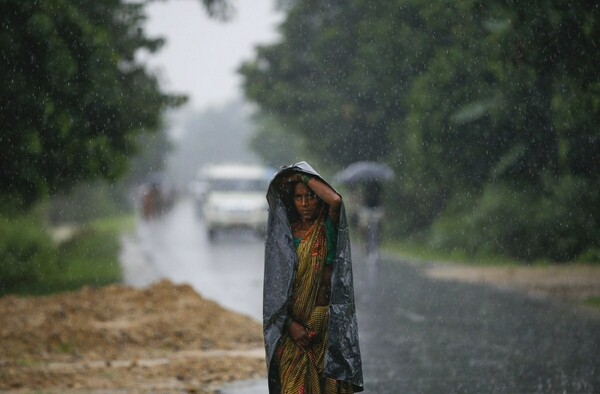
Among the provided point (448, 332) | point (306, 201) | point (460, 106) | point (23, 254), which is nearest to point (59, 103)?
point (23, 254)

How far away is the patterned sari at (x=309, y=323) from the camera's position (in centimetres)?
512

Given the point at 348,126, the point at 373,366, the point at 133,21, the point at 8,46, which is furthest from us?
the point at 348,126

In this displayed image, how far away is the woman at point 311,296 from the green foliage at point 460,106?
9057mm

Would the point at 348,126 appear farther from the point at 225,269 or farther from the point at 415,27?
the point at 225,269

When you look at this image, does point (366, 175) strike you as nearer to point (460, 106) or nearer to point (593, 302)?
point (460, 106)

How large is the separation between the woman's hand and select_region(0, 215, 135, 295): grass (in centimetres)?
1096

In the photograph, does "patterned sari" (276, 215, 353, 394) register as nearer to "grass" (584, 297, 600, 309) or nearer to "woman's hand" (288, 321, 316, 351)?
"woman's hand" (288, 321, 316, 351)

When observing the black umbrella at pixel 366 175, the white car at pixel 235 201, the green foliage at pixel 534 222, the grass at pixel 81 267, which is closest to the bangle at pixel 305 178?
the grass at pixel 81 267

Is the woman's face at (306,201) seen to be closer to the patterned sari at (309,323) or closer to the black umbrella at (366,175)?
the patterned sari at (309,323)

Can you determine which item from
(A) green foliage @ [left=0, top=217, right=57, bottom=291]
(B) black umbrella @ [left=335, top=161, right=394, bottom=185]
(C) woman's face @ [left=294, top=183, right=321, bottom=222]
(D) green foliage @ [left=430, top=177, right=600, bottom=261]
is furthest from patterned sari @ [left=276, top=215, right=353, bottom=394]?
(B) black umbrella @ [left=335, top=161, right=394, bottom=185]

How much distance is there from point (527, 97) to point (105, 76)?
27.0ft

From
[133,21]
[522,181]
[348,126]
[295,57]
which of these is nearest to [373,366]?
[133,21]

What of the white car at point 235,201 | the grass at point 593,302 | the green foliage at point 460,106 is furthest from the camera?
the white car at point 235,201

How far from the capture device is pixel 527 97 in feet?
60.5
